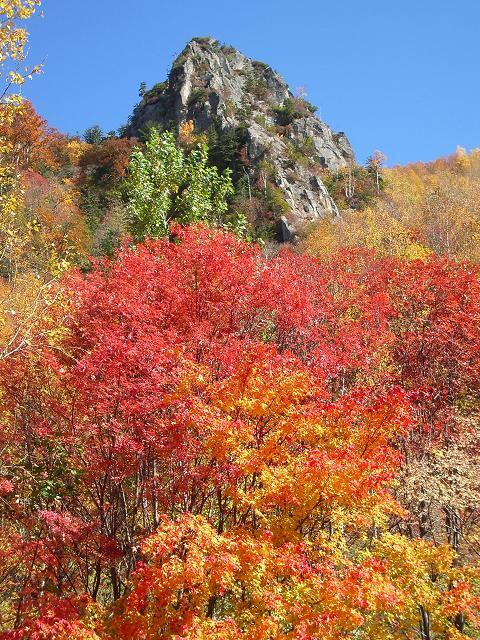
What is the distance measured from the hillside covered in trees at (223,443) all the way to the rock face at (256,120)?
33.2m

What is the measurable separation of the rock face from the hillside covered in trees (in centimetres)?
3321

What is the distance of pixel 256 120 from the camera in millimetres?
64938

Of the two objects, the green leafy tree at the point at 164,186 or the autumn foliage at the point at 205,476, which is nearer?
the autumn foliage at the point at 205,476

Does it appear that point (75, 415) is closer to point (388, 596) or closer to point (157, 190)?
point (388, 596)

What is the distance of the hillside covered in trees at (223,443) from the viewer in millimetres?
7594

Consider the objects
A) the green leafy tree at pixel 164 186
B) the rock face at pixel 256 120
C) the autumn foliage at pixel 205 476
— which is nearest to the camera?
the autumn foliage at pixel 205 476

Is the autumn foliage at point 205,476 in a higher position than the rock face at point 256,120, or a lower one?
lower

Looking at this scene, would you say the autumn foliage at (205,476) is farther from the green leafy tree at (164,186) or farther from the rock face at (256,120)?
the rock face at (256,120)

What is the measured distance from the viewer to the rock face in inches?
2144

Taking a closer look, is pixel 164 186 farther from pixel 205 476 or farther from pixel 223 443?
pixel 223 443

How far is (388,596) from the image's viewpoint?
681 cm

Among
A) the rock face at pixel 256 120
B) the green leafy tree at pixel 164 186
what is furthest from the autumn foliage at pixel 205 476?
the rock face at pixel 256 120

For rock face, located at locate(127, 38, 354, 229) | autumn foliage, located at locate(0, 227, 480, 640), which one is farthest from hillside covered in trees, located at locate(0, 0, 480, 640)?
rock face, located at locate(127, 38, 354, 229)

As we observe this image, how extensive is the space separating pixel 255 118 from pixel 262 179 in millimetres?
16122
